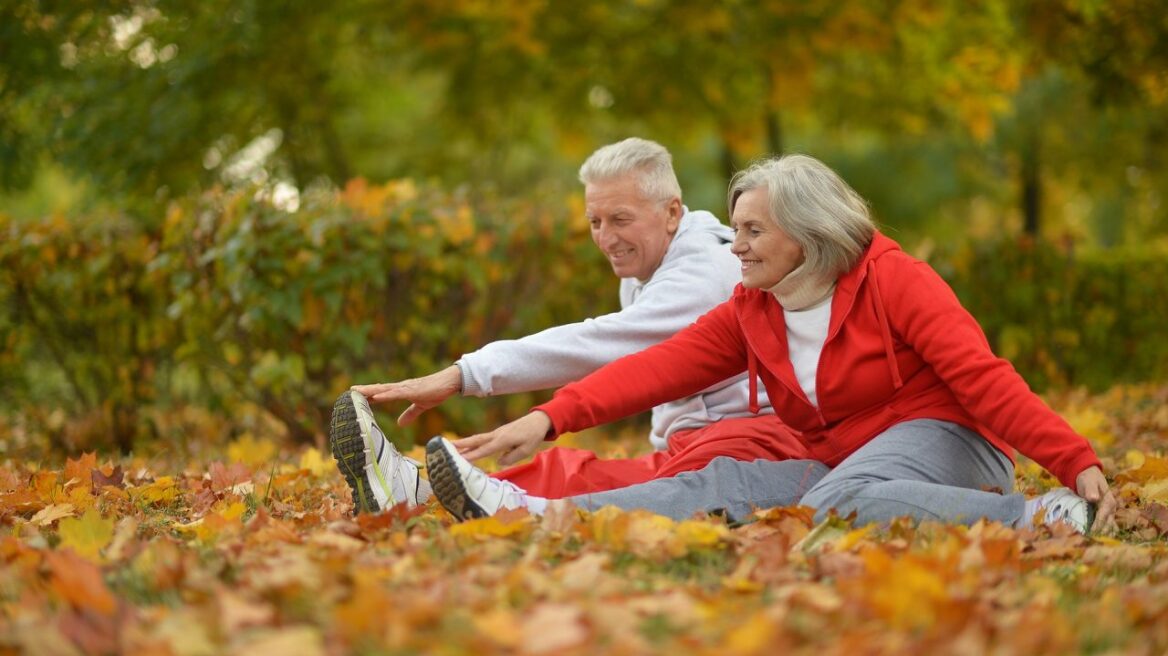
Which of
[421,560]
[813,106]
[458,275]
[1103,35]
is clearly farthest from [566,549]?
[813,106]

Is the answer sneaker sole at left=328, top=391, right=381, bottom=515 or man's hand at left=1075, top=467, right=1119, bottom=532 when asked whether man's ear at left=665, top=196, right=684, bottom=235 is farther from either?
man's hand at left=1075, top=467, right=1119, bottom=532

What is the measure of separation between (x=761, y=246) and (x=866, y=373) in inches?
18.6

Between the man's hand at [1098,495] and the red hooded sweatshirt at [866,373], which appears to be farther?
the red hooded sweatshirt at [866,373]

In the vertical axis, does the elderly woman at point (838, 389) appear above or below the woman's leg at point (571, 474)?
above

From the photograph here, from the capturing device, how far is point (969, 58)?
9789mm

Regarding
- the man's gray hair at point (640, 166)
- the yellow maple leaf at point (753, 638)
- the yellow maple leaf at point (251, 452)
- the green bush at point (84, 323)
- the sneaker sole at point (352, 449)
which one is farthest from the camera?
the green bush at point (84, 323)

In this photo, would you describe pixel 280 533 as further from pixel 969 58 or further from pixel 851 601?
pixel 969 58

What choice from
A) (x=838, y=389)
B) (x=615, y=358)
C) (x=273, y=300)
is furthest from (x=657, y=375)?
(x=273, y=300)

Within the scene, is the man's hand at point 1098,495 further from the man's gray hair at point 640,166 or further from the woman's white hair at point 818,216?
the man's gray hair at point 640,166

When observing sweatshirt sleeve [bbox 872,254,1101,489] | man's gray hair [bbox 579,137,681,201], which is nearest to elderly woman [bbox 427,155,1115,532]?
sweatshirt sleeve [bbox 872,254,1101,489]

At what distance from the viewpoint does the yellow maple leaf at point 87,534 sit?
2.63m

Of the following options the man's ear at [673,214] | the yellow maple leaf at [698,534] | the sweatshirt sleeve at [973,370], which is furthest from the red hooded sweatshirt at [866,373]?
the yellow maple leaf at [698,534]

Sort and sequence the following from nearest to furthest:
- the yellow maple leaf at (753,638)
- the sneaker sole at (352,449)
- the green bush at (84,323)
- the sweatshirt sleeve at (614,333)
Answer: the yellow maple leaf at (753,638), the sneaker sole at (352,449), the sweatshirt sleeve at (614,333), the green bush at (84,323)

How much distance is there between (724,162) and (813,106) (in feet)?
4.89
